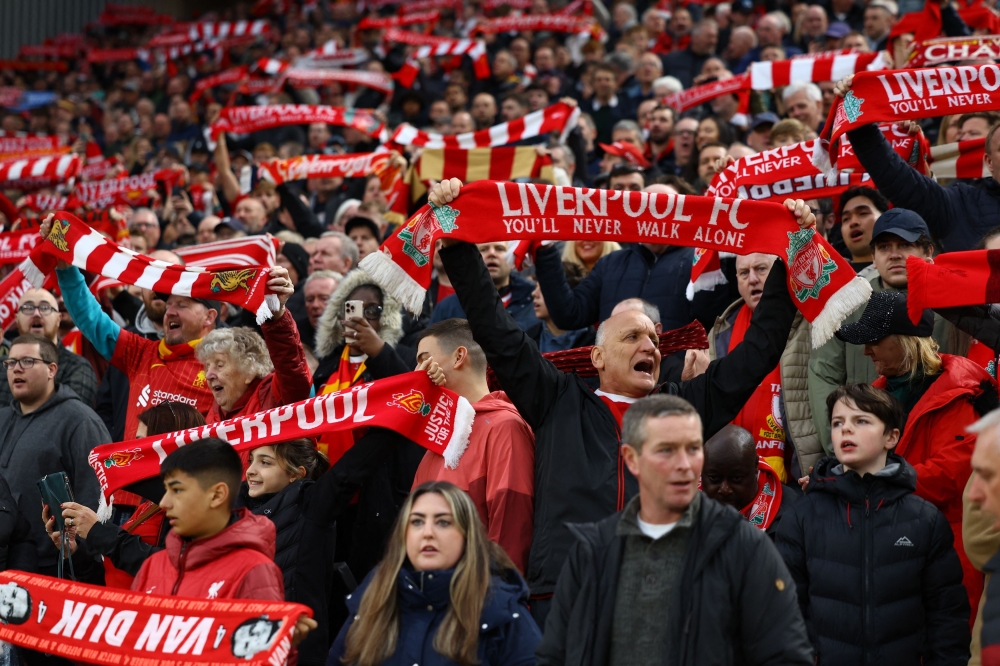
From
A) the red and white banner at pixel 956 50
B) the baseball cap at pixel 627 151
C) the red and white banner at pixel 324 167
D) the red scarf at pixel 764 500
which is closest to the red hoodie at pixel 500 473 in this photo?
the red scarf at pixel 764 500

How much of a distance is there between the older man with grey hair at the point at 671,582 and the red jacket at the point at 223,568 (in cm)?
110

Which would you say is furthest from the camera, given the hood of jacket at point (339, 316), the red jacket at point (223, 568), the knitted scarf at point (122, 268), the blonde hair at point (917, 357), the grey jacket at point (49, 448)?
the hood of jacket at point (339, 316)

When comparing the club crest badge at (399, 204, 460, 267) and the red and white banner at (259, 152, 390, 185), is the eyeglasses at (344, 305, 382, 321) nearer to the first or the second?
the club crest badge at (399, 204, 460, 267)

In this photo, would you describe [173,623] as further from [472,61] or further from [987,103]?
[472,61]

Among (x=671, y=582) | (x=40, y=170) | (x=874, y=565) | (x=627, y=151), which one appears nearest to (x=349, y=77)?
(x=40, y=170)

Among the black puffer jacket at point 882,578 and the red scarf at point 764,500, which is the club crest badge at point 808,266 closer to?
the black puffer jacket at point 882,578

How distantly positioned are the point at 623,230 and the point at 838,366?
134 cm

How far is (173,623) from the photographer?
13.4 feet

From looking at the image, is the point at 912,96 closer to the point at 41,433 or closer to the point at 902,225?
the point at 902,225

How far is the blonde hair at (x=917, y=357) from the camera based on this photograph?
16.9 ft

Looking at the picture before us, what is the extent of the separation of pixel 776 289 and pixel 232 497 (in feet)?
7.34

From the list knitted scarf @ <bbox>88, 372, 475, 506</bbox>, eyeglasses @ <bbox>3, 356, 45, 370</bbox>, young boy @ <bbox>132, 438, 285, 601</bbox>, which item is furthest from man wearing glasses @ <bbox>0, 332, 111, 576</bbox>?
young boy @ <bbox>132, 438, 285, 601</bbox>

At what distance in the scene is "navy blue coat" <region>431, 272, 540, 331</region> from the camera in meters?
7.34

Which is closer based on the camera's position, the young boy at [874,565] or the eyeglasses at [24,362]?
the young boy at [874,565]
